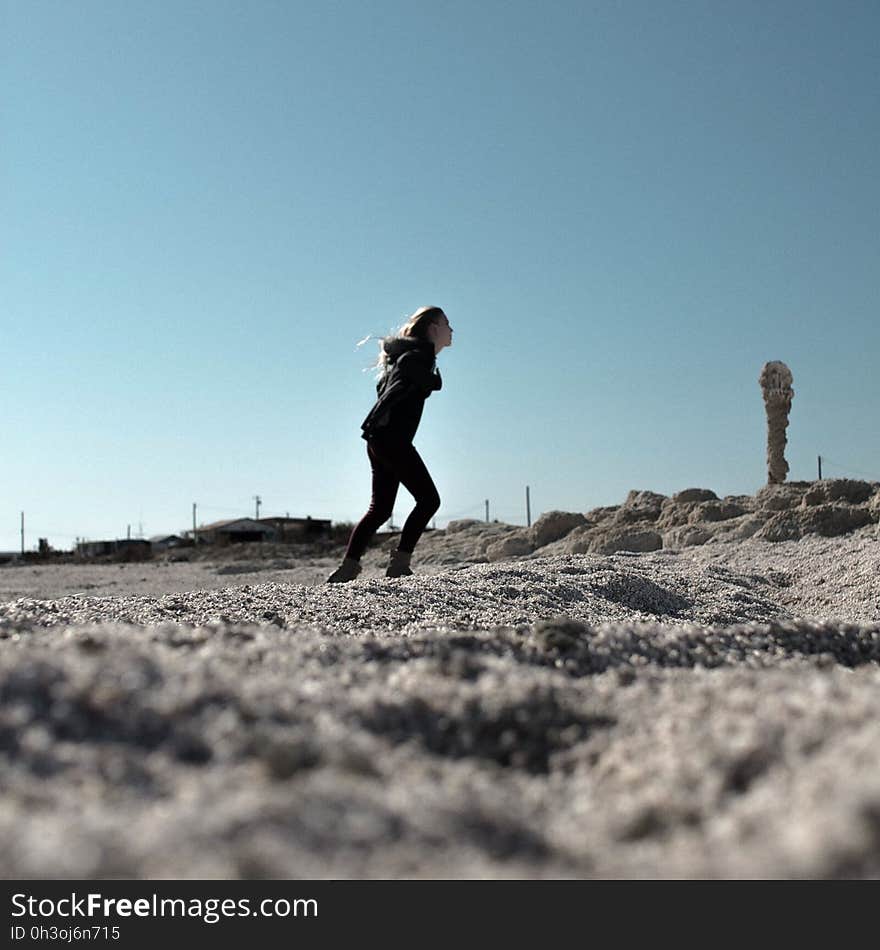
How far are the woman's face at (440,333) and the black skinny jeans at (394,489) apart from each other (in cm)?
78

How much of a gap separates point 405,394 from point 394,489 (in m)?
0.65

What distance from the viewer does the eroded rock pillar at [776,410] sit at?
1772cm

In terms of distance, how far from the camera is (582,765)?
1.66m

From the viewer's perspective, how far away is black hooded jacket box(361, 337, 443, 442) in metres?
6.09

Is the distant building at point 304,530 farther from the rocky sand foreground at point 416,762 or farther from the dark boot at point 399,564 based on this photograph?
the rocky sand foreground at point 416,762

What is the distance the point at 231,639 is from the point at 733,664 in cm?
151

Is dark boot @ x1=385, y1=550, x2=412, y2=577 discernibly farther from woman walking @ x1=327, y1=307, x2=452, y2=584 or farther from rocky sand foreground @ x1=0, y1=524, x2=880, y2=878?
rocky sand foreground @ x1=0, y1=524, x2=880, y2=878

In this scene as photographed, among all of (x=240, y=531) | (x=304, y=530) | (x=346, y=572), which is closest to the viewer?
(x=346, y=572)

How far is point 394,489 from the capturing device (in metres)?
6.26

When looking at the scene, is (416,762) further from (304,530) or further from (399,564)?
(304,530)

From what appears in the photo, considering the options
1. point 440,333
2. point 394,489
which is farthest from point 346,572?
point 440,333

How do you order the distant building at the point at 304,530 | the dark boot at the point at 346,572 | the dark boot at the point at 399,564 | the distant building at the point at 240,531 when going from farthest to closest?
the distant building at the point at 240,531 → the distant building at the point at 304,530 → the dark boot at the point at 399,564 → the dark boot at the point at 346,572

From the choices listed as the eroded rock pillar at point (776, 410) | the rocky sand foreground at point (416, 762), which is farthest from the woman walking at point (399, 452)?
the eroded rock pillar at point (776, 410)
